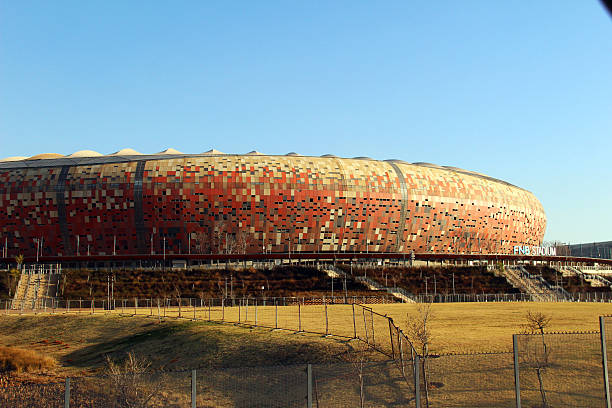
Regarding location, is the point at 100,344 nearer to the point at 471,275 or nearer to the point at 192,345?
the point at 192,345

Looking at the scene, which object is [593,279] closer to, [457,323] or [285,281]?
[285,281]

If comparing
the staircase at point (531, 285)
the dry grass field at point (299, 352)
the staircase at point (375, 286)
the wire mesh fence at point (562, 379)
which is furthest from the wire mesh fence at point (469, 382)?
the staircase at point (531, 285)

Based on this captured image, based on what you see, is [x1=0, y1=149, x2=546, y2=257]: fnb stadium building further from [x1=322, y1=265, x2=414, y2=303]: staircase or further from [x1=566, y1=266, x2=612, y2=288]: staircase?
[x1=566, y1=266, x2=612, y2=288]: staircase

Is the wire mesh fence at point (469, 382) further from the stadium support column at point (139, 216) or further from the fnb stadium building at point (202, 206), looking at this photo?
the stadium support column at point (139, 216)

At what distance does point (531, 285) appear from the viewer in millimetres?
97938

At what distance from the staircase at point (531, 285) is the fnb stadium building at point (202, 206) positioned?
3645 centimetres

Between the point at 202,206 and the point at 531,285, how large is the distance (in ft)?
208

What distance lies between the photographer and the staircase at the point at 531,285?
88375 mm

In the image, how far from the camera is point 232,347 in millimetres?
36969

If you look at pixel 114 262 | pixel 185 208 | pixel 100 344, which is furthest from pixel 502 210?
pixel 100 344

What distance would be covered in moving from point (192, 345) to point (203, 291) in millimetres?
51293

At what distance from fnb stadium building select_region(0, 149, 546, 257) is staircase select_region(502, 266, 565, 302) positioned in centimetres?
3645

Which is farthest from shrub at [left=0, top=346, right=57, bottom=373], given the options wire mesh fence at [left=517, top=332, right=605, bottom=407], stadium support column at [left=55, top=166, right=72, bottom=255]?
stadium support column at [left=55, top=166, right=72, bottom=255]

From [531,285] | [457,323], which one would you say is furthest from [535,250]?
[457,323]
